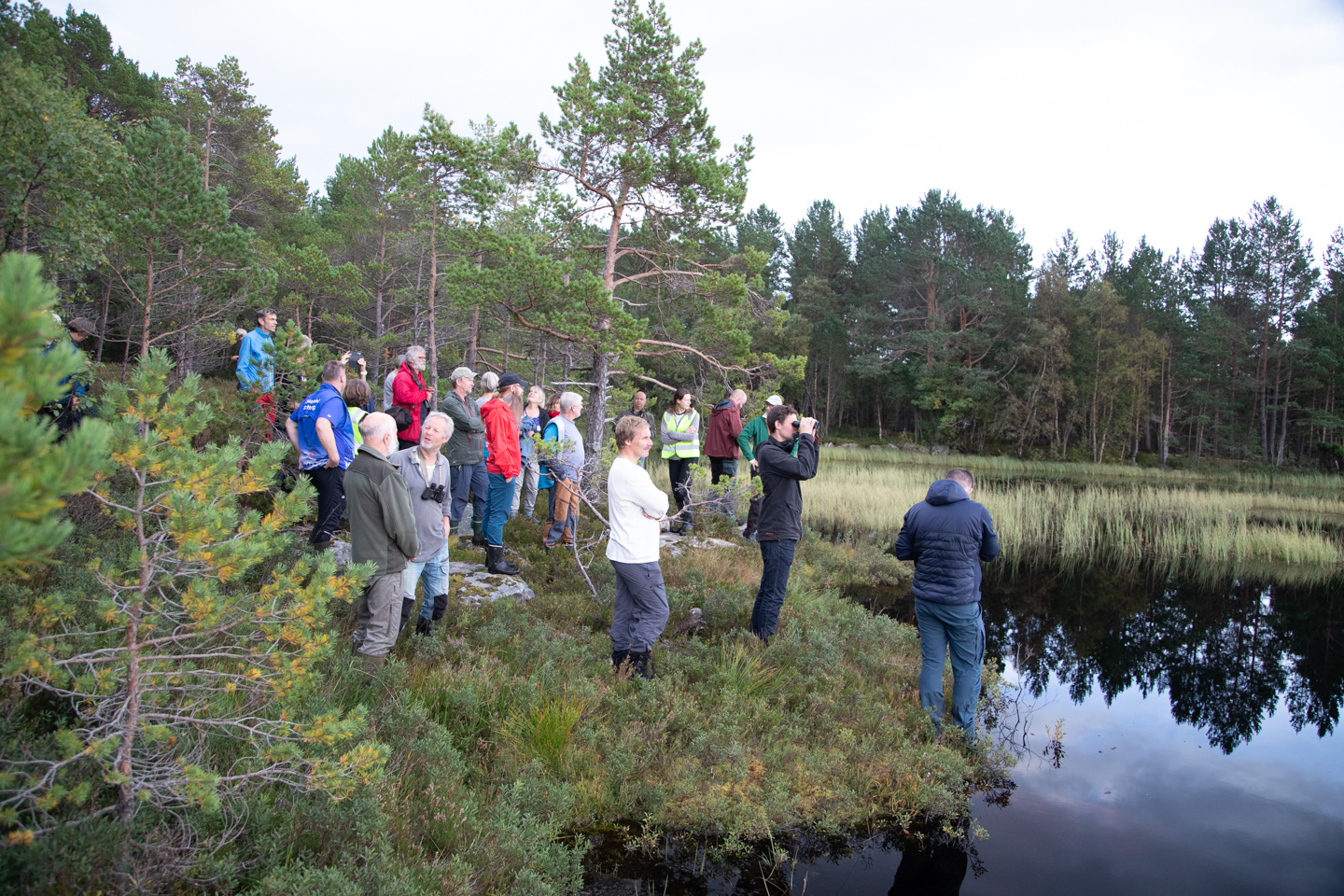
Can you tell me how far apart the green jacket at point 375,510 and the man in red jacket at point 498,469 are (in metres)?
2.61

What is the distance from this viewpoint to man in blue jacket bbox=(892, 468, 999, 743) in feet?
16.0

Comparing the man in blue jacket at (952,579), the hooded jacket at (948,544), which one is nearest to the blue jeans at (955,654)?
the man in blue jacket at (952,579)

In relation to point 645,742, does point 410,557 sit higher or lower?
higher

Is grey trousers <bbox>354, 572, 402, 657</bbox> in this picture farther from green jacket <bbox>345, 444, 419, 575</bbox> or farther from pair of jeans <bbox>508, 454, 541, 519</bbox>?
pair of jeans <bbox>508, 454, 541, 519</bbox>

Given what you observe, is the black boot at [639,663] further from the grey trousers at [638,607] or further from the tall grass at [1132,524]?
the tall grass at [1132,524]

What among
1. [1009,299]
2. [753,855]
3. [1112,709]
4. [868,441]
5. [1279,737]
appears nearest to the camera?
[753,855]

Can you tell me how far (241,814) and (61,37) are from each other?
32.1m

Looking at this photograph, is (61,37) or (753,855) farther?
(61,37)

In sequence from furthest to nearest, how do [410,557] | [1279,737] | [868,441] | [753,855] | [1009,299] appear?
[868,441] < [1009,299] < [1279,737] < [410,557] < [753,855]

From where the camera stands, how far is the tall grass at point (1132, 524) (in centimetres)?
1223

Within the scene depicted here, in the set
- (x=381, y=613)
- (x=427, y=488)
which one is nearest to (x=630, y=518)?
(x=427, y=488)

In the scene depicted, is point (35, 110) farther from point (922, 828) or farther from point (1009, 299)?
point (1009, 299)

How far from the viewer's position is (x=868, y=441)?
43562 millimetres

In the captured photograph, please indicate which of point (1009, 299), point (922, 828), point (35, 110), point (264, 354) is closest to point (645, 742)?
point (922, 828)
